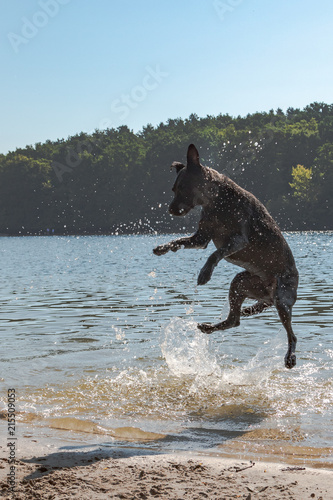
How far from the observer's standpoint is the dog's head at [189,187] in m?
7.08

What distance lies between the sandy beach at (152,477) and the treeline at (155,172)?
77868 millimetres

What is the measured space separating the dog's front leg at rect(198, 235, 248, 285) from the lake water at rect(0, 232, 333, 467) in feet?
5.27

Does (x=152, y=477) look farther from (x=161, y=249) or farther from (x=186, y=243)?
(x=186, y=243)

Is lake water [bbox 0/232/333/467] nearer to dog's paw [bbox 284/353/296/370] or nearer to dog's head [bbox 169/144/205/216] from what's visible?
dog's paw [bbox 284/353/296/370]

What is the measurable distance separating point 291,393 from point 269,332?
4712 millimetres

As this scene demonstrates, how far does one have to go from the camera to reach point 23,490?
4492 millimetres

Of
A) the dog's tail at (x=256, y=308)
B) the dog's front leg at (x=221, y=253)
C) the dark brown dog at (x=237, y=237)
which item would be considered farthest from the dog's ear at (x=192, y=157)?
the dog's tail at (x=256, y=308)

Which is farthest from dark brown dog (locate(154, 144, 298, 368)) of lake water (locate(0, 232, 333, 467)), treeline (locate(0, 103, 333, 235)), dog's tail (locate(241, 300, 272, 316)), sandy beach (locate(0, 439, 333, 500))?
treeline (locate(0, 103, 333, 235))

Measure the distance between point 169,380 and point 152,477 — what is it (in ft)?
12.9

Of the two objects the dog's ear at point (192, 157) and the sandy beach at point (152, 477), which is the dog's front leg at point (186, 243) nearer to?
the dog's ear at point (192, 157)

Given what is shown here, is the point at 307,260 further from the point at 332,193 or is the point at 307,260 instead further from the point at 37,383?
the point at 332,193

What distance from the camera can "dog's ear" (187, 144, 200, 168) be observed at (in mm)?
7079

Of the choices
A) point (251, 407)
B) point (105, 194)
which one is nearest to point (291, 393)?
point (251, 407)

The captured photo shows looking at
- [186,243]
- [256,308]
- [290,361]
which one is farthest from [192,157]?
[290,361]
